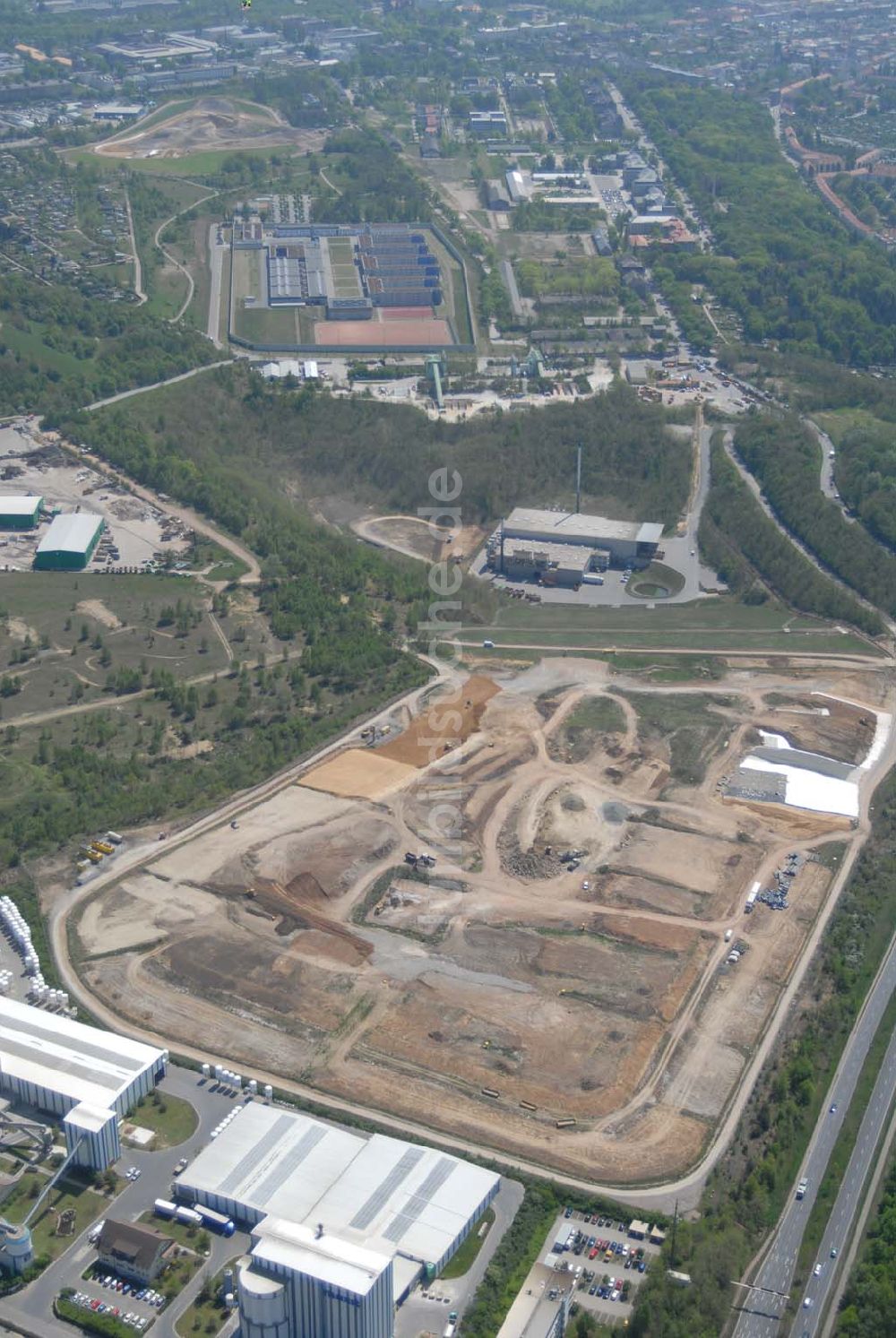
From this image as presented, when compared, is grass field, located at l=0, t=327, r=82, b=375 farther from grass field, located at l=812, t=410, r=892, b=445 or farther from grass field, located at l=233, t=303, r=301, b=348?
Result: grass field, located at l=812, t=410, r=892, b=445

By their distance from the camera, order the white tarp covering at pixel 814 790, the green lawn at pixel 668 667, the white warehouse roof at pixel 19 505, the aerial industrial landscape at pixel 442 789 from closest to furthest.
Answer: the aerial industrial landscape at pixel 442 789 < the white tarp covering at pixel 814 790 < the green lawn at pixel 668 667 < the white warehouse roof at pixel 19 505

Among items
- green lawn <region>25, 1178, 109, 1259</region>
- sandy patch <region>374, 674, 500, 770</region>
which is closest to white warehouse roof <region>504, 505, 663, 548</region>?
sandy patch <region>374, 674, 500, 770</region>

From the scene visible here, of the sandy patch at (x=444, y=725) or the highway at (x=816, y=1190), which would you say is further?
the sandy patch at (x=444, y=725)

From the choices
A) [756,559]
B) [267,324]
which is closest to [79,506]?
[267,324]

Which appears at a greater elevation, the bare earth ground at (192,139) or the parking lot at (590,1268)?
the bare earth ground at (192,139)

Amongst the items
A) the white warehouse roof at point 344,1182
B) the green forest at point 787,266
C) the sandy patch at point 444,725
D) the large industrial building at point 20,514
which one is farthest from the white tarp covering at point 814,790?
the green forest at point 787,266

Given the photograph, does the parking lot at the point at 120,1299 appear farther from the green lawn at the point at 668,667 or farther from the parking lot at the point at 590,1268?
the green lawn at the point at 668,667
